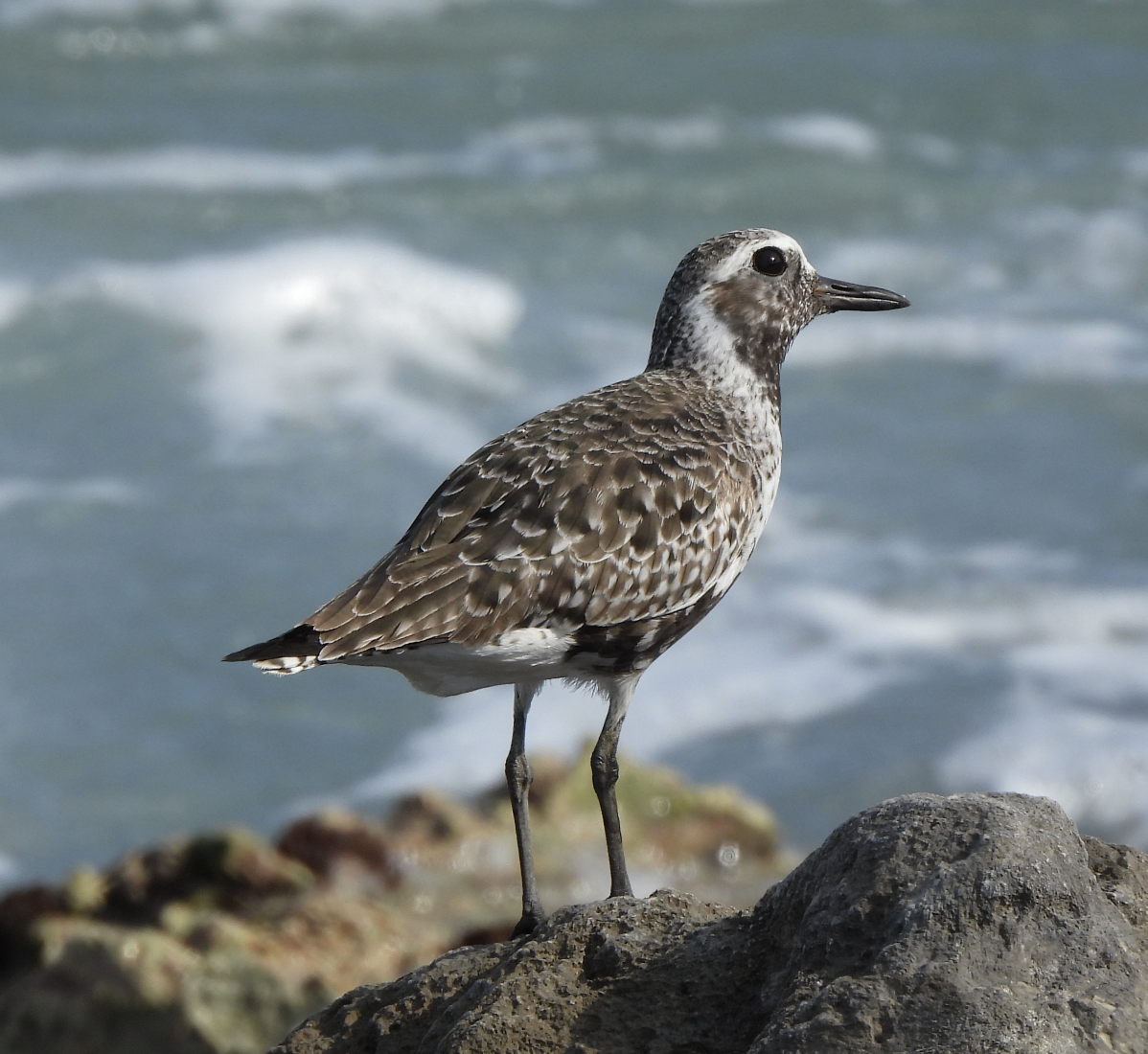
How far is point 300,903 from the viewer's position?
28.8ft

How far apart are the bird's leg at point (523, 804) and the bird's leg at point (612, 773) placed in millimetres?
272

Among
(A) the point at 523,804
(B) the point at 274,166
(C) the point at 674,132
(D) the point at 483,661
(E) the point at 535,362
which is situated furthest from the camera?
(C) the point at 674,132

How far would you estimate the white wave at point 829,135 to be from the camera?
24953 millimetres

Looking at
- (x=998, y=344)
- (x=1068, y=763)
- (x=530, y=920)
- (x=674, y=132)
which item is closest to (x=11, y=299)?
(x=674, y=132)

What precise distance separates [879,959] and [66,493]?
553 inches

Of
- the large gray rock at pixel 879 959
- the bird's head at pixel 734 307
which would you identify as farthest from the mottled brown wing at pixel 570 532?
the large gray rock at pixel 879 959

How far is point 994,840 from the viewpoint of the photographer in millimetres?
4020

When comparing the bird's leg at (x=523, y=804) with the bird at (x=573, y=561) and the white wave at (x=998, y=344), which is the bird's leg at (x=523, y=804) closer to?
the bird at (x=573, y=561)

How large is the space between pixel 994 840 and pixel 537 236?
19.2 meters

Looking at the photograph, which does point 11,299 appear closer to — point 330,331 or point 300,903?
point 330,331

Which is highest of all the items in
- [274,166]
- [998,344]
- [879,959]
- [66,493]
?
[274,166]

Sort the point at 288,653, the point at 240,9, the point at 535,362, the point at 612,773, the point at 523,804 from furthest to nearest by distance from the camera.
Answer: the point at 240,9
the point at 535,362
the point at 612,773
the point at 523,804
the point at 288,653

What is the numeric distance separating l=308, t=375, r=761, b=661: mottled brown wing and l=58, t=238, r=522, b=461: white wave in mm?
11309

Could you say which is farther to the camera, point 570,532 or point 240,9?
point 240,9
